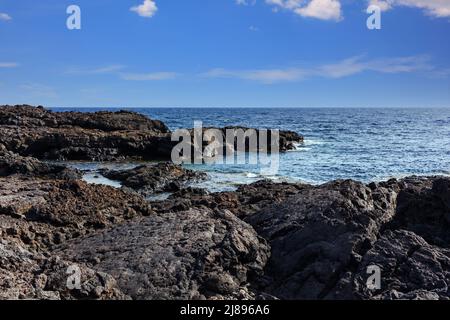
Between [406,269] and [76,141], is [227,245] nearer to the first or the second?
[406,269]

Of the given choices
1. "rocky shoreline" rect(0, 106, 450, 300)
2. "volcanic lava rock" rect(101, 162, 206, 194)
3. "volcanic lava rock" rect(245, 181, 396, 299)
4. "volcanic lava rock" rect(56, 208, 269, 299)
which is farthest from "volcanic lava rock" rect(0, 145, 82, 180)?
"volcanic lava rock" rect(245, 181, 396, 299)

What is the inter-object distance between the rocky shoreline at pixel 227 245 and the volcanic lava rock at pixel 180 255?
23mm

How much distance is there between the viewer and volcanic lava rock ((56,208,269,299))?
32.7 feet

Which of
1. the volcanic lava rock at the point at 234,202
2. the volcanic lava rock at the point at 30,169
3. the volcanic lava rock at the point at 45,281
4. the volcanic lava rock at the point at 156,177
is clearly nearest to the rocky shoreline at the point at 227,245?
the volcanic lava rock at the point at 45,281

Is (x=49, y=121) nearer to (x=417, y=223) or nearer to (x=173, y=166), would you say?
(x=173, y=166)

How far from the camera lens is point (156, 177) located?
1064 inches

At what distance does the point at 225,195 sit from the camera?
17.9 metres

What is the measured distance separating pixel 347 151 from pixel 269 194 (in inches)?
1311

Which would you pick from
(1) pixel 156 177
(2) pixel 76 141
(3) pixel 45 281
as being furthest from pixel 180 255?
(2) pixel 76 141

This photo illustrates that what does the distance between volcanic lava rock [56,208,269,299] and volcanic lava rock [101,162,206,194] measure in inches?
526

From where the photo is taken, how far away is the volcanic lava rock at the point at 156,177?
1022 inches

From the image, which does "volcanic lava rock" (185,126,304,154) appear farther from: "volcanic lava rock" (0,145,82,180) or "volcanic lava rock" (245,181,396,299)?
"volcanic lava rock" (245,181,396,299)

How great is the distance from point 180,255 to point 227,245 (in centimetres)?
107
